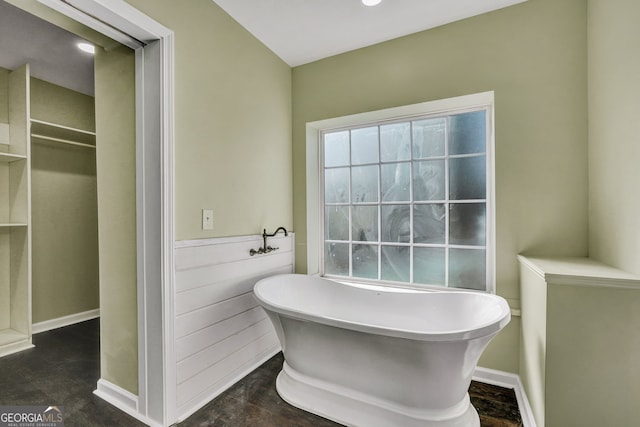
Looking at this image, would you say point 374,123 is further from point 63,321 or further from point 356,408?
point 63,321

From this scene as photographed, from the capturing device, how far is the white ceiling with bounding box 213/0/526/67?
1833 mm

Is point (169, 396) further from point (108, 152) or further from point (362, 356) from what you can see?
point (108, 152)

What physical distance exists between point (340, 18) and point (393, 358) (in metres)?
2.19

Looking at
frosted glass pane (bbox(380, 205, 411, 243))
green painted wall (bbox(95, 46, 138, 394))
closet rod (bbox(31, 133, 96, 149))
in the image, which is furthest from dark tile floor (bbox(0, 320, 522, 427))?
closet rod (bbox(31, 133, 96, 149))

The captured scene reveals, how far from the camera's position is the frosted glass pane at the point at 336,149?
2.66 meters

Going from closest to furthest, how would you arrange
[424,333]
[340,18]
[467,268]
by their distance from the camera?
[424,333]
[340,18]
[467,268]

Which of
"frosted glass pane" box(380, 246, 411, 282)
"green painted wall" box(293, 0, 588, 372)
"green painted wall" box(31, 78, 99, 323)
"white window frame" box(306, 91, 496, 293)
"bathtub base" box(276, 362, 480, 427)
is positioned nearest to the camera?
"bathtub base" box(276, 362, 480, 427)

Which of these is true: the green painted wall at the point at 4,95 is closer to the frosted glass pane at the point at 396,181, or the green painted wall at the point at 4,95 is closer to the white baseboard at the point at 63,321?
the white baseboard at the point at 63,321

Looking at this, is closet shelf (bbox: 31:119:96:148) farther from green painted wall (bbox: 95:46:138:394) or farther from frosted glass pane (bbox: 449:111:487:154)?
frosted glass pane (bbox: 449:111:487:154)

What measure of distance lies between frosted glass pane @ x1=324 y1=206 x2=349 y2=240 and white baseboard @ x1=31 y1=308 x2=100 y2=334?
2798 millimetres

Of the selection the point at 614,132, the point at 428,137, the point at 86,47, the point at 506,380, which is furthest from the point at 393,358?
the point at 86,47

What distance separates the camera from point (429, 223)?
90.2 inches

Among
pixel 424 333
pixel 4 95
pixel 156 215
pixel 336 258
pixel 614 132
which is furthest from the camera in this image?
pixel 336 258

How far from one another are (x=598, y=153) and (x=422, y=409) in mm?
1699
